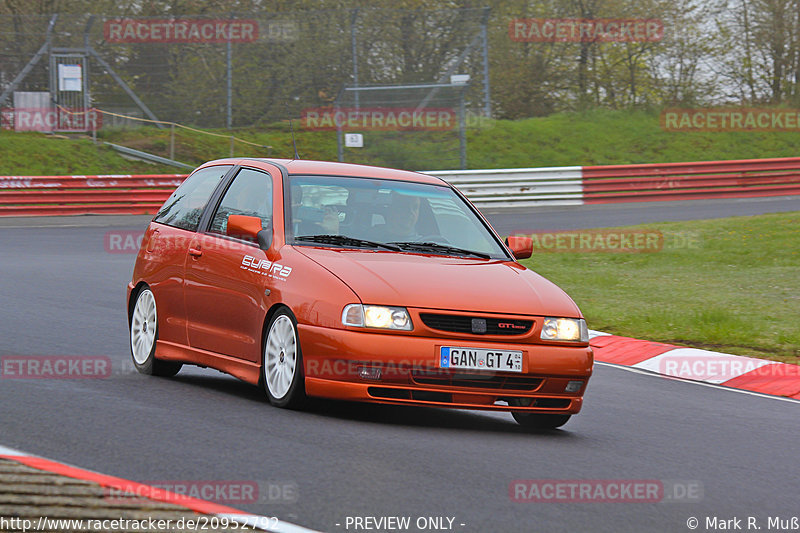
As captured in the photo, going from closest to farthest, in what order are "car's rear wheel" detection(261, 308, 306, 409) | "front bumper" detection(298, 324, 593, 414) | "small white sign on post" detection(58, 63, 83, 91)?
"front bumper" detection(298, 324, 593, 414) < "car's rear wheel" detection(261, 308, 306, 409) < "small white sign on post" detection(58, 63, 83, 91)

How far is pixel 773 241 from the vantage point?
67.3ft

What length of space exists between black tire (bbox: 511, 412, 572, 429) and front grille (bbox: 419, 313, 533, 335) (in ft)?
2.69

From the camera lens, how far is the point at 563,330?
7.25 m

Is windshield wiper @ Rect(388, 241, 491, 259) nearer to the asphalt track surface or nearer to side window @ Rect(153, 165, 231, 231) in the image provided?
the asphalt track surface

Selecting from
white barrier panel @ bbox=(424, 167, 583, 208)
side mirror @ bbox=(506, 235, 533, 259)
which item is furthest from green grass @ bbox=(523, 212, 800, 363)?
white barrier panel @ bbox=(424, 167, 583, 208)

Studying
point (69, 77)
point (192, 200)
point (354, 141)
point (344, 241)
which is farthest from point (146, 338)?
point (69, 77)

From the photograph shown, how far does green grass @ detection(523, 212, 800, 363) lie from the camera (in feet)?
40.0

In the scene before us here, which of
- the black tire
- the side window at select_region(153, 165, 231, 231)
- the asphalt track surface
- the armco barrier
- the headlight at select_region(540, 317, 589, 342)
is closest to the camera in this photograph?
the asphalt track surface

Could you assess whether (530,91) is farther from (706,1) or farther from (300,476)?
(300,476)

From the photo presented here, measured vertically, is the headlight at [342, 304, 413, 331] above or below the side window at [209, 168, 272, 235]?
below

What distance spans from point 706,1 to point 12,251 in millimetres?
24867

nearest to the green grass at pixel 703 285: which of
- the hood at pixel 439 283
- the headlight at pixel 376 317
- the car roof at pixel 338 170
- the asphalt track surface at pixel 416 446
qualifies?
→ the asphalt track surface at pixel 416 446

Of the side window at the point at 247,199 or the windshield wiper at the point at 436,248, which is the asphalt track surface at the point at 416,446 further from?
the side window at the point at 247,199

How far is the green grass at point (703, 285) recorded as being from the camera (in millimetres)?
12188
